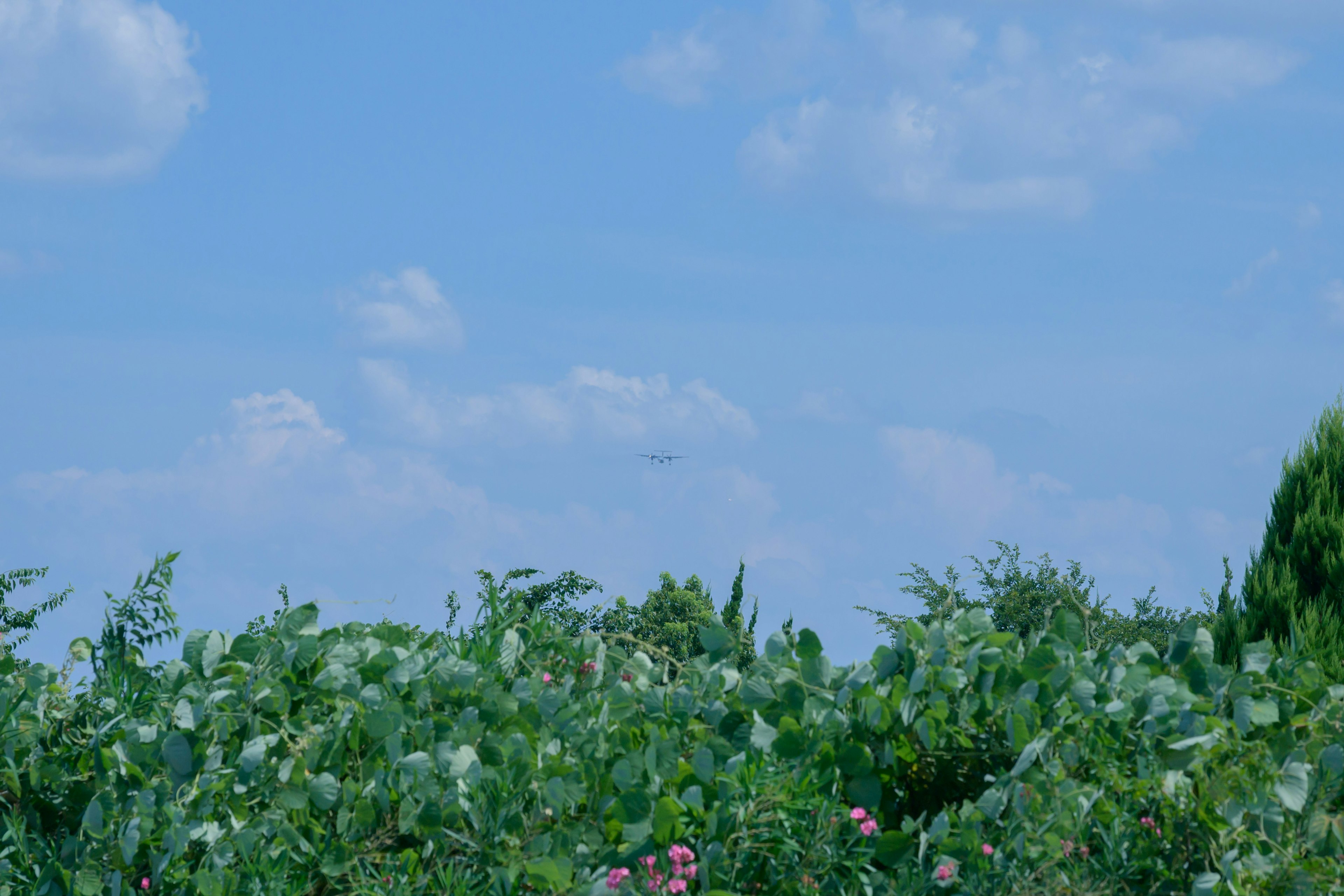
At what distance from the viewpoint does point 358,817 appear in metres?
3.71

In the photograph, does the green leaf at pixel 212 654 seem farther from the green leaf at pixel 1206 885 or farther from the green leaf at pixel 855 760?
the green leaf at pixel 1206 885

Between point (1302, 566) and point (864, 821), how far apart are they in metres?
5.69

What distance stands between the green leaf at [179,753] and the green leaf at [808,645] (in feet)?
6.99

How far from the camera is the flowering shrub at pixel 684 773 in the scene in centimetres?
353

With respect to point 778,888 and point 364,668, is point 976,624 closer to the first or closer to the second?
point 778,888

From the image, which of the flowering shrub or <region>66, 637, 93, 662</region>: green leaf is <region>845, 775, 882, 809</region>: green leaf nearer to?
the flowering shrub

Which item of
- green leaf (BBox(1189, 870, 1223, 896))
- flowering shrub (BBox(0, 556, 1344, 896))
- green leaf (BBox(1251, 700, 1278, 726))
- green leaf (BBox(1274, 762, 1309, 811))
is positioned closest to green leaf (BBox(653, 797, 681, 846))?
flowering shrub (BBox(0, 556, 1344, 896))

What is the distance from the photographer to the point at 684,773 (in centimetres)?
369

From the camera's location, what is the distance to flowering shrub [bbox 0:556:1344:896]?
139 inches

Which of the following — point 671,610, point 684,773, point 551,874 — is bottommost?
point 551,874

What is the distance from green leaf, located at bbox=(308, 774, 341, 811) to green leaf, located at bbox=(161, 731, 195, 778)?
44 cm

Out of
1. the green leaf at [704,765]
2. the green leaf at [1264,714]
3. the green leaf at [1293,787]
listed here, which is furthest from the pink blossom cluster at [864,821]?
the green leaf at [1264,714]

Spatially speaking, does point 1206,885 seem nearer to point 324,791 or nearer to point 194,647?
point 324,791

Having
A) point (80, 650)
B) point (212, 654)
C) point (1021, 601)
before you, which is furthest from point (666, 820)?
point (1021, 601)
